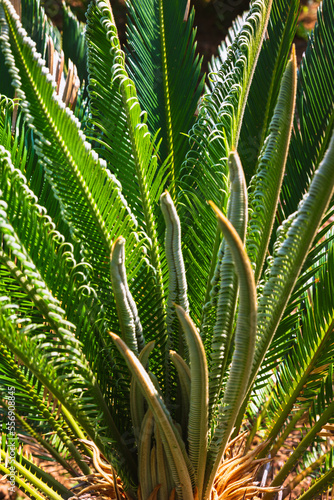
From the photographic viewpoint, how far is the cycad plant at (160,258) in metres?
0.89

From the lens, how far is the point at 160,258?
1.29 metres

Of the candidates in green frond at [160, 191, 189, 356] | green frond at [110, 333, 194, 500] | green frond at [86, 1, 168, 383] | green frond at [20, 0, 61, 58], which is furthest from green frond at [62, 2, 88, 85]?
green frond at [110, 333, 194, 500]

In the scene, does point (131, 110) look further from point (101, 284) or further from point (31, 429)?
point (31, 429)

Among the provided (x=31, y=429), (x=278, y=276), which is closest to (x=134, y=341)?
(x=278, y=276)

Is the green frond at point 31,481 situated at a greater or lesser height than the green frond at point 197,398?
lesser

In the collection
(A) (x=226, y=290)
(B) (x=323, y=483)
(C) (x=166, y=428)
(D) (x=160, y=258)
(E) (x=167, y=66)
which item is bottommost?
(B) (x=323, y=483)

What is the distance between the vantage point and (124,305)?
3.17 feet

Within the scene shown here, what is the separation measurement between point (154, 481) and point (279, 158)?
2.39 feet

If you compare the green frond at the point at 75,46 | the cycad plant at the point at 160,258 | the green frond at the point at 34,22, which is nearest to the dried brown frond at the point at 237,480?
the cycad plant at the point at 160,258

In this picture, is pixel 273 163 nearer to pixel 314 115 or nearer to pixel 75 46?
pixel 314 115

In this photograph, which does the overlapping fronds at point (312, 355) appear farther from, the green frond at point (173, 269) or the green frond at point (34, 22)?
the green frond at point (34, 22)

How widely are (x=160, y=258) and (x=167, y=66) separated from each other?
2.19ft

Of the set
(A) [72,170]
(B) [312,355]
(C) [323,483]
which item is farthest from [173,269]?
(C) [323,483]

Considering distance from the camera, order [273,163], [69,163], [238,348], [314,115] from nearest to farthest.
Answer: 1. [238,348]
2. [273,163]
3. [69,163]
4. [314,115]
